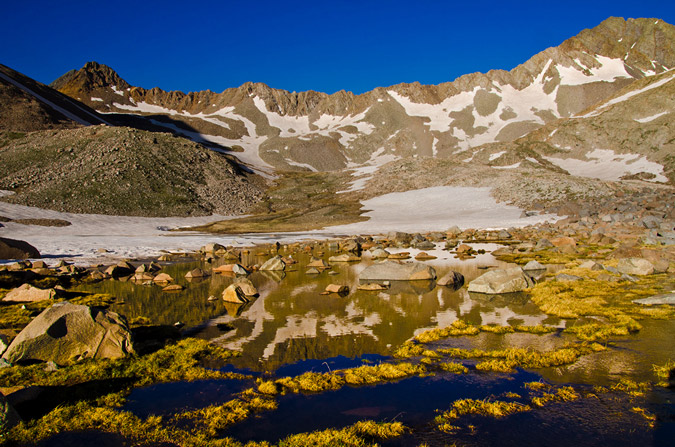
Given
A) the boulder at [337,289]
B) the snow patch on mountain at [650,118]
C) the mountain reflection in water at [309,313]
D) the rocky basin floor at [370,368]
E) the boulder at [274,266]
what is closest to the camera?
the rocky basin floor at [370,368]

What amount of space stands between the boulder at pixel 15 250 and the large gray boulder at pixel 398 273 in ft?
81.8

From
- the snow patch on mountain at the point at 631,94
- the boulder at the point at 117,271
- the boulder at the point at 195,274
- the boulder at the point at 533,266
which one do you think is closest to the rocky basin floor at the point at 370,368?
the boulder at the point at 533,266

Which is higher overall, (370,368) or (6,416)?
(6,416)

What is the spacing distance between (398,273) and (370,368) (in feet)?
41.1

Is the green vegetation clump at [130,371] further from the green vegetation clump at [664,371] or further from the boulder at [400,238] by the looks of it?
the boulder at [400,238]

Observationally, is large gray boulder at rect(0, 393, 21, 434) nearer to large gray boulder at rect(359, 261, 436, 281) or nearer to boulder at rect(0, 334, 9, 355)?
boulder at rect(0, 334, 9, 355)

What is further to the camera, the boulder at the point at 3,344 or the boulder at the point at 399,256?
the boulder at the point at 399,256

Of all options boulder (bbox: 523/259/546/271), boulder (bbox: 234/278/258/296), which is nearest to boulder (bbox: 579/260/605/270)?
boulder (bbox: 523/259/546/271)

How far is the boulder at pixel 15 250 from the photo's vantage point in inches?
1105

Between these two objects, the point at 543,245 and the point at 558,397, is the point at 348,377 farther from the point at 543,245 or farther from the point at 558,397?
the point at 543,245

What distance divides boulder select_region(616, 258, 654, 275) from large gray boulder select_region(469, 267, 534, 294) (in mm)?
5891

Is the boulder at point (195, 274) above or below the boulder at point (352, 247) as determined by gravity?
below

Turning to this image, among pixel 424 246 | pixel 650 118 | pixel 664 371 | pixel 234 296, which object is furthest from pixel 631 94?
pixel 234 296

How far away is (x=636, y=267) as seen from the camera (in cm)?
2052
